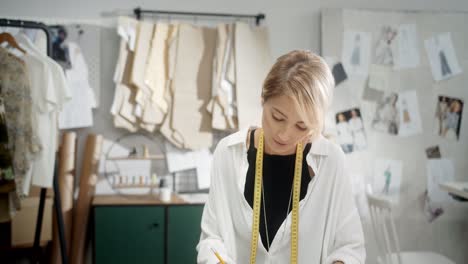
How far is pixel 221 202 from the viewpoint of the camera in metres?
1.32

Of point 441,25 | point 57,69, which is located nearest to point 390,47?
point 441,25

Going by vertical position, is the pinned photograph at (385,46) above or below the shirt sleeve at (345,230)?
above

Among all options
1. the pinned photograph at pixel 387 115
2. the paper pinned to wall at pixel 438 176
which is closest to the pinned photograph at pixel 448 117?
the paper pinned to wall at pixel 438 176

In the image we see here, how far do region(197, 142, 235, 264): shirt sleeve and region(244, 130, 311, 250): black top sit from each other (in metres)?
0.09

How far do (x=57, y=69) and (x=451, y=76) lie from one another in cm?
297

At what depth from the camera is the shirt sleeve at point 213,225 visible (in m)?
1.25

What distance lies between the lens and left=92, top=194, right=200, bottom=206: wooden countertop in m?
2.96

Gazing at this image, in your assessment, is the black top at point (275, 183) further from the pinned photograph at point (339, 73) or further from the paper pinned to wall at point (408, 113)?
the paper pinned to wall at point (408, 113)

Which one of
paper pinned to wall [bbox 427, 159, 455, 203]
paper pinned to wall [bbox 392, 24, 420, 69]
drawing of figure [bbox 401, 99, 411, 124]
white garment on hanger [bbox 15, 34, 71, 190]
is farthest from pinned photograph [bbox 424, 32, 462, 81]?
white garment on hanger [bbox 15, 34, 71, 190]

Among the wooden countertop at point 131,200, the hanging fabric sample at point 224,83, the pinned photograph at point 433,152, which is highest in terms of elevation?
the hanging fabric sample at point 224,83

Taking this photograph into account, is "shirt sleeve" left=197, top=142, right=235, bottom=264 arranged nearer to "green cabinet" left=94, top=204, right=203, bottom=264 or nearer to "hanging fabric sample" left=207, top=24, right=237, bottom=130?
"green cabinet" left=94, top=204, right=203, bottom=264

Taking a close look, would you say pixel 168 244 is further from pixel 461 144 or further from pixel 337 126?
pixel 461 144

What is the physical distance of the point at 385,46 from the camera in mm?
3508

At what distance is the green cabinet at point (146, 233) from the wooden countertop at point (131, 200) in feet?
0.07
